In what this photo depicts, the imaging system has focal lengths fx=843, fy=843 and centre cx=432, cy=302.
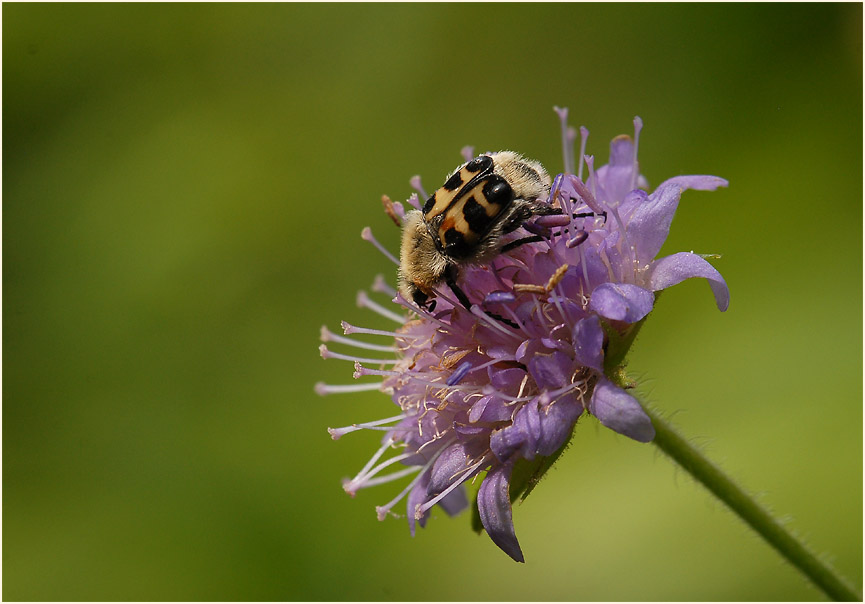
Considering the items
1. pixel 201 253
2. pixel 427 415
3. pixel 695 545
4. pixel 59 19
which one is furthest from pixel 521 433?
pixel 59 19

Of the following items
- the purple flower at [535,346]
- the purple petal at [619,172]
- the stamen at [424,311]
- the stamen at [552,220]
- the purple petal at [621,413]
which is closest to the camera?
the purple petal at [621,413]

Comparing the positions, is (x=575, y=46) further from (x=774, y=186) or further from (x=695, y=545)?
(x=695, y=545)

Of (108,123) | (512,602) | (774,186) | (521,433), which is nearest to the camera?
(521,433)

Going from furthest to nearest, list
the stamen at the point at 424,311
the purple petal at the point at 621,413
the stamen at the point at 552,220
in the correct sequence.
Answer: the stamen at the point at 424,311 < the stamen at the point at 552,220 < the purple petal at the point at 621,413

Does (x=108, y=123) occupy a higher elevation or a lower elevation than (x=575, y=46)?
higher

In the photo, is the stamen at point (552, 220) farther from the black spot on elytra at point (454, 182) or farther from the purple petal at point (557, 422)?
the purple petal at point (557, 422)

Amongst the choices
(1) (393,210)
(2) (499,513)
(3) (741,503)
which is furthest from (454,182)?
(3) (741,503)

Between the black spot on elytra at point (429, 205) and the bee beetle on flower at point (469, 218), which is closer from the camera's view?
the bee beetle on flower at point (469, 218)

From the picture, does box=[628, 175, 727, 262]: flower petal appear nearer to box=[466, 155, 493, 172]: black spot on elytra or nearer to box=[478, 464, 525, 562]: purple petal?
box=[466, 155, 493, 172]: black spot on elytra

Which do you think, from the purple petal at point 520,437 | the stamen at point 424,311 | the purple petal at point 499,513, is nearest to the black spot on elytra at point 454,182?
the stamen at point 424,311
